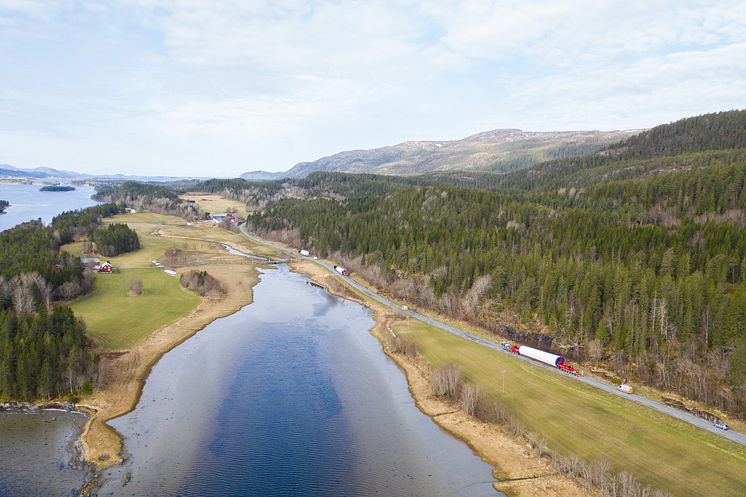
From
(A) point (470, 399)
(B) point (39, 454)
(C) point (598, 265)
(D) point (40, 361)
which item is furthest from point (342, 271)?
(B) point (39, 454)

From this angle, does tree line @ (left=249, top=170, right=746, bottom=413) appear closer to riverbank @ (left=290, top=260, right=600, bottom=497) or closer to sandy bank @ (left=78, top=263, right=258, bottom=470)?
riverbank @ (left=290, top=260, right=600, bottom=497)

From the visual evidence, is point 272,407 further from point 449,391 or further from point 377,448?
point 449,391

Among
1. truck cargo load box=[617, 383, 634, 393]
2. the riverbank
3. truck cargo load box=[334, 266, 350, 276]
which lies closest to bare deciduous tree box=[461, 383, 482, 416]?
the riverbank

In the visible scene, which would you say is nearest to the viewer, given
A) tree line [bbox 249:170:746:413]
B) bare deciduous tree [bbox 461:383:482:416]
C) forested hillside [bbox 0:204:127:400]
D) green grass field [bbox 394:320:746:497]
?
green grass field [bbox 394:320:746:497]

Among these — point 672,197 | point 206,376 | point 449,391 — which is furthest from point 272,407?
point 672,197

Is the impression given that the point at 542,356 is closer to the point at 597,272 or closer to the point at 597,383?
the point at 597,383

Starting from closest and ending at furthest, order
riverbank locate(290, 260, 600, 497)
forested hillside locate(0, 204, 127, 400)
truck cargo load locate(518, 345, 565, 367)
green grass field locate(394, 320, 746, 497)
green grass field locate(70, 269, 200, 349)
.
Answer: riverbank locate(290, 260, 600, 497) < green grass field locate(394, 320, 746, 497) < forested hillside locate(0, 204, 127, 400) < truck cargo load locate(518, 345, 565, 367) < green grass field locate(70, 269, 200, 349)

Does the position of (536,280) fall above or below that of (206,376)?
above
